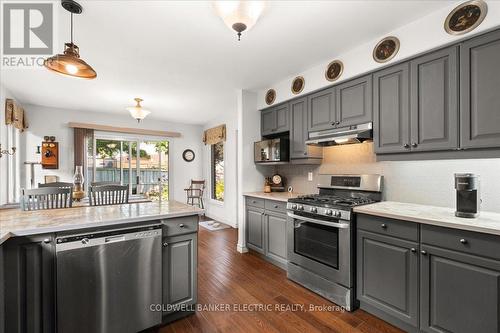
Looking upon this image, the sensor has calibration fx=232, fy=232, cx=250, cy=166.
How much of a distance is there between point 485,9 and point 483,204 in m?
1.45

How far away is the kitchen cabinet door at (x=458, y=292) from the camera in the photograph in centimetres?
140

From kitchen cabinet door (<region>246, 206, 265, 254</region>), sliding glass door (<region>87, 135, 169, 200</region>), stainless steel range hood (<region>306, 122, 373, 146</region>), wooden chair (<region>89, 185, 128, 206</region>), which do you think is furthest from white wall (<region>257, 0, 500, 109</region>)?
sliding glass door (<region>87, 135, 169, 200</region>)

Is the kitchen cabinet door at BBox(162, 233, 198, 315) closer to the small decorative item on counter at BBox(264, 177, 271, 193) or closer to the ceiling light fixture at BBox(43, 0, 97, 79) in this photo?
the ceiling light fixture at BBox(43, 0, 97, 79)

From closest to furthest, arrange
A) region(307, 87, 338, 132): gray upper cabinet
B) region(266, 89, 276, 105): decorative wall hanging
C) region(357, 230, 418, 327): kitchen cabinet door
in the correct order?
region(357, 230, 418, 327): kitchen cabinet door → region(307, 87, 338, 132): gray upper cabinet → region(266, 89, 276, 105): decorative wall hanging

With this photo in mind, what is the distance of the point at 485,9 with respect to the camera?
1.63 meters

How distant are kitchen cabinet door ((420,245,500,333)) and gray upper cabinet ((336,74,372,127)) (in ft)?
4.38

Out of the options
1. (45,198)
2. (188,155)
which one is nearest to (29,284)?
(45,198)

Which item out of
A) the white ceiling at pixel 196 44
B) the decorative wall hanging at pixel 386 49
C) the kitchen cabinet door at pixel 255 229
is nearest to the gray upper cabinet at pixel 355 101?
the decorative wall hanging at pixel 386 49

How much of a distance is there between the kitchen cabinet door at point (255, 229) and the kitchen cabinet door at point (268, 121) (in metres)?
1.22

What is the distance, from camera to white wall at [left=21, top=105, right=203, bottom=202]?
444cm

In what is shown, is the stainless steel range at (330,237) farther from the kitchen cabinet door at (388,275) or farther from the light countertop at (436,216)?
the light countertop at (436,216)

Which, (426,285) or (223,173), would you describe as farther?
(223,173)

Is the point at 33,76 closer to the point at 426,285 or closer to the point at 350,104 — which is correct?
the point at 350,104

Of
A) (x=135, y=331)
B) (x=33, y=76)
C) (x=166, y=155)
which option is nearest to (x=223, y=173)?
(x=166, y=155)
